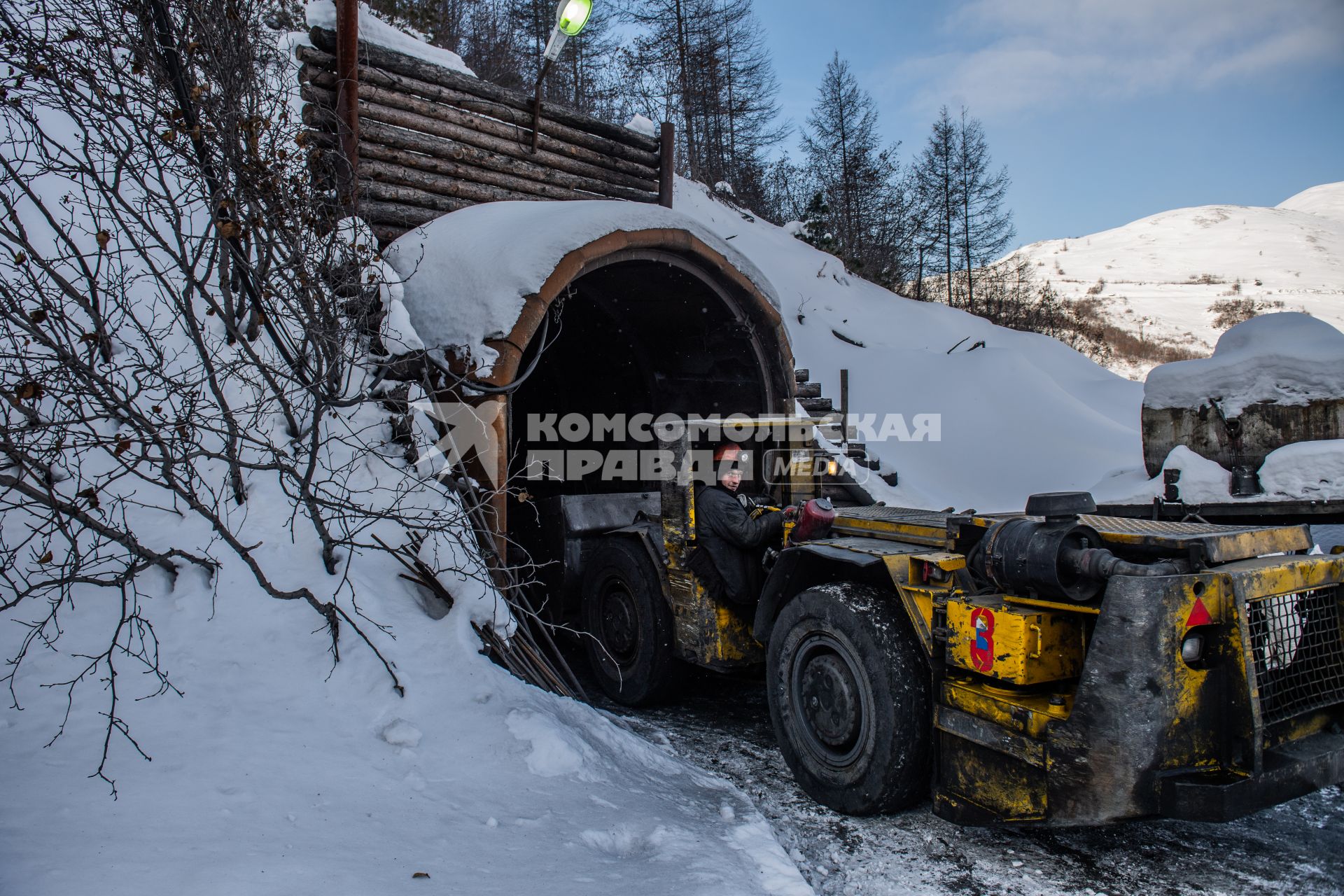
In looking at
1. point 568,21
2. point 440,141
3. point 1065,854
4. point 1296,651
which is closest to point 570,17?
point 568,21

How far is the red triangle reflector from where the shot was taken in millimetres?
2756

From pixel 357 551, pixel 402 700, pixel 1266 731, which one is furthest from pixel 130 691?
pixel 1266 731

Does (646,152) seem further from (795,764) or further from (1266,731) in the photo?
(1266,731)

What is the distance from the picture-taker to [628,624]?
233 inches

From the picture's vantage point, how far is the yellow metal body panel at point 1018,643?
3041mm

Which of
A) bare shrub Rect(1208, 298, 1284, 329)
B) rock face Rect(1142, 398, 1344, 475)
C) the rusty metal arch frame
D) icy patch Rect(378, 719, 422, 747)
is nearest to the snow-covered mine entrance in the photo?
the rusty metal arch frame

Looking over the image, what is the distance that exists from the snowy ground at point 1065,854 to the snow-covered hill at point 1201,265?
28.2 meters

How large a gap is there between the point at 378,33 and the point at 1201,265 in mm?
62370

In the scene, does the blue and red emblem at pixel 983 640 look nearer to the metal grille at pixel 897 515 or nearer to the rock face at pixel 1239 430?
the metal grille at pixel 897 515

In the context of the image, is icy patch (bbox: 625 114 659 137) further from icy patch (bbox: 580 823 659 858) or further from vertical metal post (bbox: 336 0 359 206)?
icy patch (bbox: 580 823 659 858)

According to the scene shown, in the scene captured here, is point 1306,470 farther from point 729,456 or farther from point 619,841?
point 619,841

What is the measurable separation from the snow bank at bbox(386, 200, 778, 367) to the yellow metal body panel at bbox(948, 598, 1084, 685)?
4.02 meters

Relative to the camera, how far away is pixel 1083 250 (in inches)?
2601

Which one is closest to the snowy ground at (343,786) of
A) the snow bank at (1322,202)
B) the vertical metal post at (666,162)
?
the vertical metal post at (666,162)
